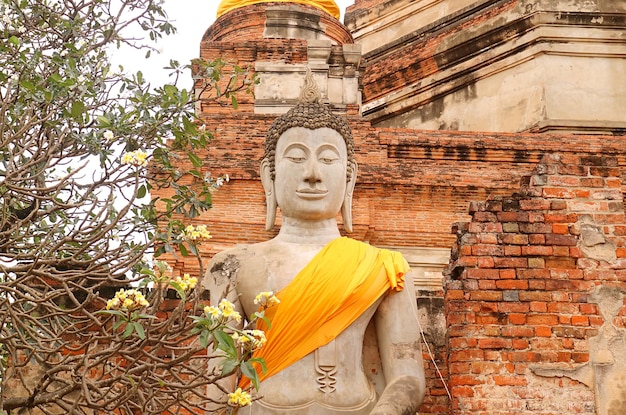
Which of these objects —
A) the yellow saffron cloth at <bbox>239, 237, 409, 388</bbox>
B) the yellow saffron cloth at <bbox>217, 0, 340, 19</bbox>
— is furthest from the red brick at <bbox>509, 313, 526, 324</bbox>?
the yellow saffron cloth at <bbox>217, 0, 340, 19</bbox>

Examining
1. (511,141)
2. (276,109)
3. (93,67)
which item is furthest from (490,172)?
(93,67)

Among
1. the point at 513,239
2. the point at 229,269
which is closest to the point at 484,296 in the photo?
the point at 513,239

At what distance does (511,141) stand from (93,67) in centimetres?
505

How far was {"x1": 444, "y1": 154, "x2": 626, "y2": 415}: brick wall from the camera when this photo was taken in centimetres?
599

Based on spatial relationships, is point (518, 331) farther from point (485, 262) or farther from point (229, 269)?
point (229, 269)

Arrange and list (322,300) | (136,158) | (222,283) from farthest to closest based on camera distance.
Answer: (222,283) → (322,300) → (136,158)

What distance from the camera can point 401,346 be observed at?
5715 millimetres

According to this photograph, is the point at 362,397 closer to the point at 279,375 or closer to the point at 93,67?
the point at 279,375

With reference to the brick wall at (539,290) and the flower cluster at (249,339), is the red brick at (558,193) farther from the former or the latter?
the flower cluster at (249,339)

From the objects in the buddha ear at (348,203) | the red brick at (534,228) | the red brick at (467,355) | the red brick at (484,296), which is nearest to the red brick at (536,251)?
the red brick at (534,228)

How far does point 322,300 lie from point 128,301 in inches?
47.0

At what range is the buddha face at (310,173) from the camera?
5965 millimetres

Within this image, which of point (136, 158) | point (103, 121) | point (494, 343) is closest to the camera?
point (136, 158)

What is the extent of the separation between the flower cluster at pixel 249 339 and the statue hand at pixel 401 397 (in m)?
0.81
